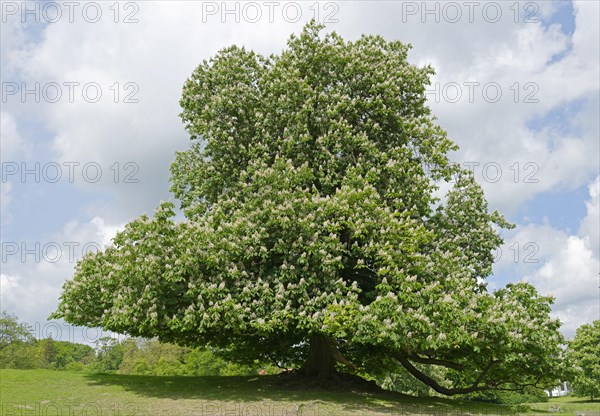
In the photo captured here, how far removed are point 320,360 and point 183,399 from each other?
7156 mm

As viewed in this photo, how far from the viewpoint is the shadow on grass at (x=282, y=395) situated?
19188mm

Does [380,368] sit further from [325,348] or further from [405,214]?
[405,214]

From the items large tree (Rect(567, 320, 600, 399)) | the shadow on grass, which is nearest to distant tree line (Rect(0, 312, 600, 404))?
large tree (Rect(567, 320, 600, 399))

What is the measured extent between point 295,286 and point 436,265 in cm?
600

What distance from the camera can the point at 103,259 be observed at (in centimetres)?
2192

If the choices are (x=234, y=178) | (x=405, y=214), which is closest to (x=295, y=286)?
(x=405, y=214)

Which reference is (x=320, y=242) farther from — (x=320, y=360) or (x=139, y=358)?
(x=139, y=358)

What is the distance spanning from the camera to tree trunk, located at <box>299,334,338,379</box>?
944 inches

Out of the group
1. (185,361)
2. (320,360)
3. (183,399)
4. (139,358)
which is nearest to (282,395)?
(183,399)

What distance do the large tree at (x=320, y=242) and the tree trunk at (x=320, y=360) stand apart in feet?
0.20

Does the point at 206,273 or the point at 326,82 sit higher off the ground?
the point at 326,82

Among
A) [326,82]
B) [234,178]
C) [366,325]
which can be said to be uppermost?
[326,82]

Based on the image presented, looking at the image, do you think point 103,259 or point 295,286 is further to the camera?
point 103,259

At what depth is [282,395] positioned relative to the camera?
20594mm
